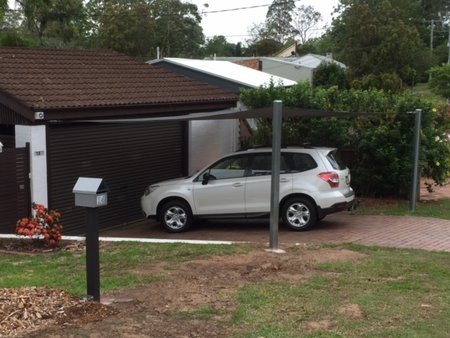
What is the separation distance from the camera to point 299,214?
1187cm

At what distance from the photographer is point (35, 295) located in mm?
6047

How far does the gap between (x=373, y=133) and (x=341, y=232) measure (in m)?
4.36

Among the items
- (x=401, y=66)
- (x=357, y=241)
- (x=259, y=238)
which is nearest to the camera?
(x=357, y=241)

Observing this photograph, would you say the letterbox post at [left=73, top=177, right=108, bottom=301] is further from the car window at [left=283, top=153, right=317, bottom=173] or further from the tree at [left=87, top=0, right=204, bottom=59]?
the tree at [left=87, top=0, right=204, bottom=59]

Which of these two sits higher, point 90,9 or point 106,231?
point 90,9

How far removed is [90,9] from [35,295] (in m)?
57.3

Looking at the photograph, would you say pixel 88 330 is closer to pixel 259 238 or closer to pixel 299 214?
pixel 259 238

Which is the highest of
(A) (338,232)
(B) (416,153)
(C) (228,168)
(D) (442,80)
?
(D) (442,80)

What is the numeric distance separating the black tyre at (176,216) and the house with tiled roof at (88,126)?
1781 millimetres

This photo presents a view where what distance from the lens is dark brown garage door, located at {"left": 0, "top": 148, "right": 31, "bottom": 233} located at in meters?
11.7

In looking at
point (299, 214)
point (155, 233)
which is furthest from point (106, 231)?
point (299, 214)

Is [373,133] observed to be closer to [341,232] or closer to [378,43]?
[341,232]

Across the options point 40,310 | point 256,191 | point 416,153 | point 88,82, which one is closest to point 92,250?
point 40,310

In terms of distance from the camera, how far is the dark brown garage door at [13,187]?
1169 cm
